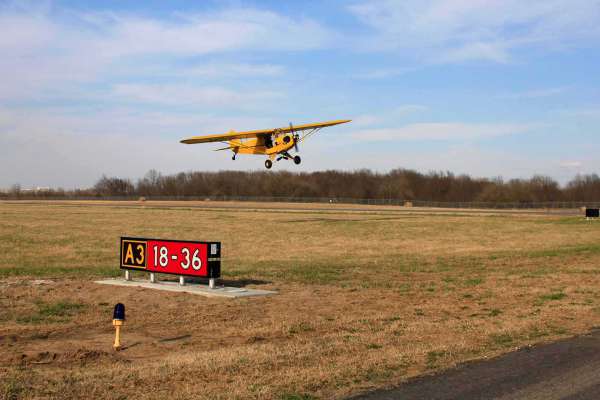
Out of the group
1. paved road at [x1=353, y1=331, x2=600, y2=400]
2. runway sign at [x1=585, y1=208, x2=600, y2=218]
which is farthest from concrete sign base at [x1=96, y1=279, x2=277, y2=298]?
runway sign at [x1=585, y1=208, x2=600, y2=218]

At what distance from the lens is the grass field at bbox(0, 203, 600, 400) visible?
9.61m

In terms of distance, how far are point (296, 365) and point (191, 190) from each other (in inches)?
6891

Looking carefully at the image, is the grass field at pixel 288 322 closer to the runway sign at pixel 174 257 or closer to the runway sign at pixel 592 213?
the runway sign at pixel 174 257

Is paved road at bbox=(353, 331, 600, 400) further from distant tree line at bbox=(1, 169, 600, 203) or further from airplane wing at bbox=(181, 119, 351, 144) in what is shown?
distant tree line at bbox=(1, 169, 600, 203)

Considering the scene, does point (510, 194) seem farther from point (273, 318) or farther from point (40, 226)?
point (273, 318)

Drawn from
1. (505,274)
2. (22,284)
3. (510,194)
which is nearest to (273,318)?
(22,284)

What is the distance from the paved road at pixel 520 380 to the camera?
27.8 ft

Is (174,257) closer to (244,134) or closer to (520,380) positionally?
(520,380)

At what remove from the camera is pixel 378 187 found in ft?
580

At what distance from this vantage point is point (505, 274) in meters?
23.8

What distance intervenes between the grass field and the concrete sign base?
57cm

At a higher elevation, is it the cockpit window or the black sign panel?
the cockpit window

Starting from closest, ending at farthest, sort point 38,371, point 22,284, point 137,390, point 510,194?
1. point 137,390
2. point 38,371
3. point 22,284
4. point 510,194

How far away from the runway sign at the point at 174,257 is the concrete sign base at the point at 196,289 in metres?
0.45
